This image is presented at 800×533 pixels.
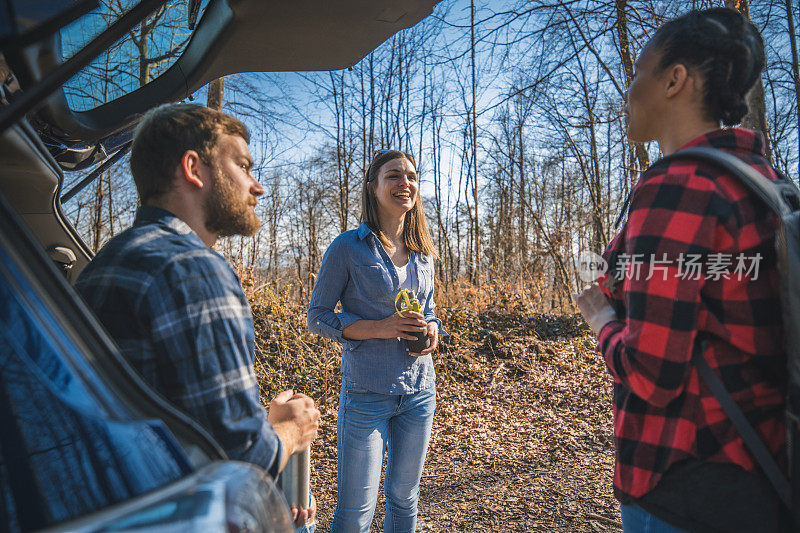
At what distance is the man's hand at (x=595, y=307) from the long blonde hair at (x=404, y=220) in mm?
1436

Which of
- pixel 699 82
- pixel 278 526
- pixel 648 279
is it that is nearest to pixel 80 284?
pixel 278 526

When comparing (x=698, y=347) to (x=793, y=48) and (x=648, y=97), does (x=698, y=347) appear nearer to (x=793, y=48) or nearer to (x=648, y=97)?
(x=648, y=97)

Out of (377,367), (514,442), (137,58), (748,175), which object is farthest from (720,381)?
(514,442)

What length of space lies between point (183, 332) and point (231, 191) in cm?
50

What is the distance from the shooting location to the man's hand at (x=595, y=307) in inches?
57.9

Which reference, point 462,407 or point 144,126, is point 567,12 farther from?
point 144,126

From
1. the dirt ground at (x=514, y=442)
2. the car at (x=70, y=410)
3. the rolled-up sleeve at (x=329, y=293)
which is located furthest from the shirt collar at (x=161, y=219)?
the dirt ground at (x=514, y=442)

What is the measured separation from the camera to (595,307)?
1509 millimetres

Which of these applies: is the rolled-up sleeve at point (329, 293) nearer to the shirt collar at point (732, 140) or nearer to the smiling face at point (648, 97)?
the smiling face at point (648, 97)

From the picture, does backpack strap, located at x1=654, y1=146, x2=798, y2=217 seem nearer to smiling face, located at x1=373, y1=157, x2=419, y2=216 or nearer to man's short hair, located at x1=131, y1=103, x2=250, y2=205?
man's short hair, located at x1=131, y1=103, x2=250, y2=205

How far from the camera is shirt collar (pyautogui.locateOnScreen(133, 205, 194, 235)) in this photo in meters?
1.31

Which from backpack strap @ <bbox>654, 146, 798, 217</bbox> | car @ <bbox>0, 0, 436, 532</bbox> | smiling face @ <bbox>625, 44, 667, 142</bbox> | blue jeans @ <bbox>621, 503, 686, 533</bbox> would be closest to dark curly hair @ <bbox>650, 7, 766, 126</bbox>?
smiling face @ <bbox>625, 44, 667, 142</bbox>

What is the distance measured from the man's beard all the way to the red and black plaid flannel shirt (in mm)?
1110

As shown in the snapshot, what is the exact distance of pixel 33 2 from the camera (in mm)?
949
